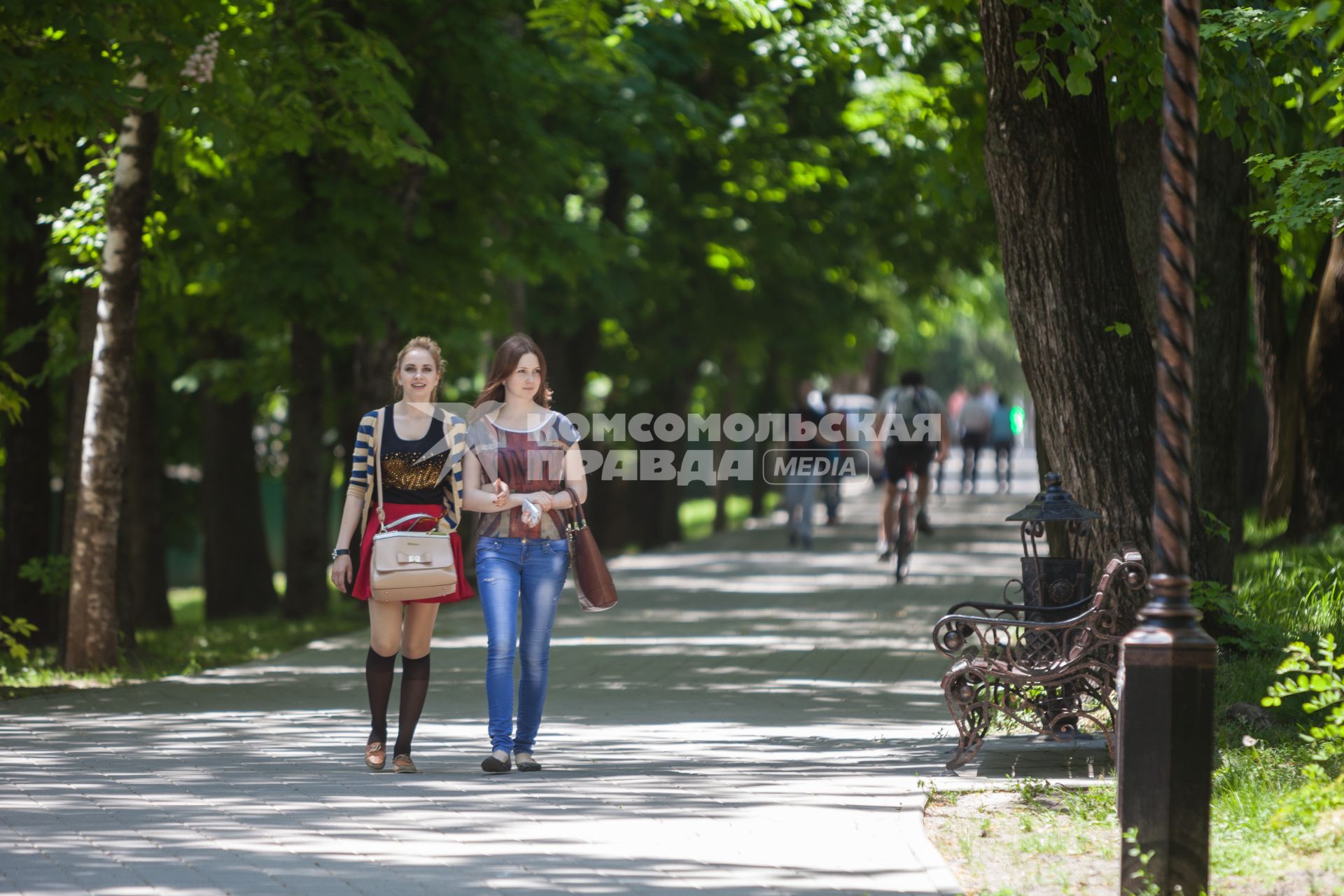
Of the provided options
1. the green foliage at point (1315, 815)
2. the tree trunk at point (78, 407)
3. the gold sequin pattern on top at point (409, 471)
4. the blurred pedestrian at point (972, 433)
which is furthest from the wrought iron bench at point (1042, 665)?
the blurred pedestrian at point (972, 433)

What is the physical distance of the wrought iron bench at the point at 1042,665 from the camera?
25.4ft

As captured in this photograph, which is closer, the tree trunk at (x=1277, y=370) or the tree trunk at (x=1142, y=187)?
the tree trunk at (x=1142, y=187)

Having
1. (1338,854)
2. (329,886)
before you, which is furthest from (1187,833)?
(329,886)

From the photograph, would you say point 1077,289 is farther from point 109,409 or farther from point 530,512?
point 109,409

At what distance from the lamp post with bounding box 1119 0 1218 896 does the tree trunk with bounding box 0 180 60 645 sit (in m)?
12.7

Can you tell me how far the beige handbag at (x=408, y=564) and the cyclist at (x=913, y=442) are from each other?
1071cm

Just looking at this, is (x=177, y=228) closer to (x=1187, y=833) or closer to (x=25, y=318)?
(x=25, y=318)

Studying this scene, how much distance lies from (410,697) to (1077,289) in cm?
420

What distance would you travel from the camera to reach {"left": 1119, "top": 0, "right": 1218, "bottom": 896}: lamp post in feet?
18.4

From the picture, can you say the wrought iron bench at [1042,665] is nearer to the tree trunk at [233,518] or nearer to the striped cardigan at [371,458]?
the striped cardigan at [371,458]

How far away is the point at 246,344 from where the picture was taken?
20.3 m

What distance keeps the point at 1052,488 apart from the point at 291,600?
1181cm

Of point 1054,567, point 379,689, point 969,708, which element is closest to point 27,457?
point 379,689

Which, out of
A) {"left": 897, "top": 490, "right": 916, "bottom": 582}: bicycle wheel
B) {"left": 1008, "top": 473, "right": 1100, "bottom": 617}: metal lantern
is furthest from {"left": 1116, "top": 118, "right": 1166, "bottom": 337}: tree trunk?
{"left": 897, "top": 490, "right": 916, "bottom": 582}: bicycle wheel
